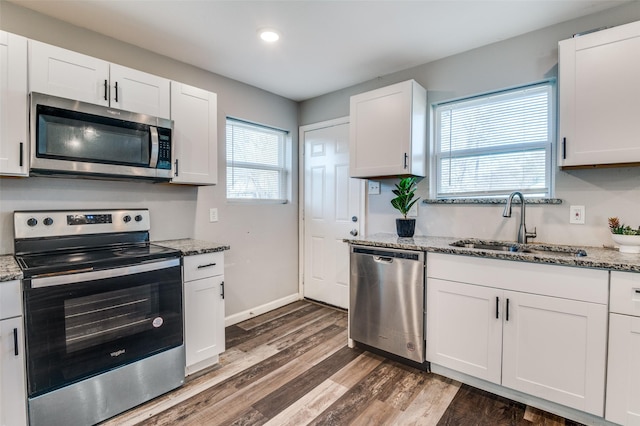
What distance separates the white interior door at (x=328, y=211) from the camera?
345cm

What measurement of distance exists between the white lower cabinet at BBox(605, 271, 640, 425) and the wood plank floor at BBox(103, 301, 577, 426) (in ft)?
0.99

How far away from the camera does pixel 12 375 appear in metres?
1.49

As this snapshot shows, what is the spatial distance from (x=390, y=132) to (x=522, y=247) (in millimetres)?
1318

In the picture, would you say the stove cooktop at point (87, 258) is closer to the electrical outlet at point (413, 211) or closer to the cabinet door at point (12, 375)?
the cabinet door at point (12, 375)

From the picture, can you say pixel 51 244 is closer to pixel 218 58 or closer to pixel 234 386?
pixel 234 386

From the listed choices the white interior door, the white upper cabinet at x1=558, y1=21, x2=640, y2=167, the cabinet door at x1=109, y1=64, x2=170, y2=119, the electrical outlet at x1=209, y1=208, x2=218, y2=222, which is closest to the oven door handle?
the electrical outlet at x1=209, y1=208, x2=218, y2=222

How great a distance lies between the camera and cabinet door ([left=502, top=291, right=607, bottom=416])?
166 centimetres

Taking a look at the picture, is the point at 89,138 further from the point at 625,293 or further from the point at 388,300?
the point at 625,293

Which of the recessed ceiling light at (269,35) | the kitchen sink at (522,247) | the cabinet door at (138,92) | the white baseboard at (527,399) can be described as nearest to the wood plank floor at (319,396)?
the white baseboard at (527,399)

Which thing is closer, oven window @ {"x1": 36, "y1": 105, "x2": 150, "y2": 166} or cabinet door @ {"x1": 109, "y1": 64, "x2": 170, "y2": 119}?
oven window @ {"x1": 36, "y1": 105, "x2": 150, "y2": 166}

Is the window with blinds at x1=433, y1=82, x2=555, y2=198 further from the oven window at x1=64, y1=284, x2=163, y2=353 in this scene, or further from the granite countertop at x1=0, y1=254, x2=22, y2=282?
the granite countertop at x1=0, y1=254, x2=22, y2=282

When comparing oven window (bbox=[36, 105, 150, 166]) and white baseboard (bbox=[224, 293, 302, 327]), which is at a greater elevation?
oven window (bbox=[36, 105, 150, 166])

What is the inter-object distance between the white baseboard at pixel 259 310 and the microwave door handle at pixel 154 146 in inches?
65.9

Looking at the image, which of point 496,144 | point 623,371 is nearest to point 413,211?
point 496,144
